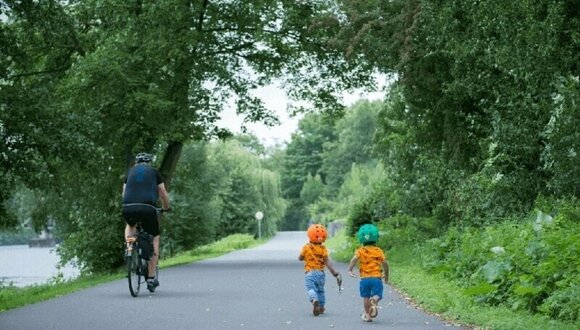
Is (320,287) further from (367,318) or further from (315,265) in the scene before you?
(367,318)

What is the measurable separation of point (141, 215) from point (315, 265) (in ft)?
11.5

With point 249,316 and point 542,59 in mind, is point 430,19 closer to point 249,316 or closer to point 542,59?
point 542,59

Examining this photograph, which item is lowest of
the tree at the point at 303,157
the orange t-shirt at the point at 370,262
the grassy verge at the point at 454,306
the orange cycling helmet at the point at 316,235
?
the grassy verge at the point at 454,306

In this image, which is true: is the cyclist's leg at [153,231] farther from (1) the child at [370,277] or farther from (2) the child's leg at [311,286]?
(1) the child at [370,277]

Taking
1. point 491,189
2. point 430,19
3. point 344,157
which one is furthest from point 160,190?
point 344,157

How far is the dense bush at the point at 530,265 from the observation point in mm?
9445

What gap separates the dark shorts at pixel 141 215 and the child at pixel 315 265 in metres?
3.28

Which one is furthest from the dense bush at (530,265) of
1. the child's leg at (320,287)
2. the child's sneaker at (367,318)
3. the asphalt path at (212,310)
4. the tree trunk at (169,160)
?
the tree trunk at (169,160)

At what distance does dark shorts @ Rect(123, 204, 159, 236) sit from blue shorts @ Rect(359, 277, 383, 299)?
4.30 metres

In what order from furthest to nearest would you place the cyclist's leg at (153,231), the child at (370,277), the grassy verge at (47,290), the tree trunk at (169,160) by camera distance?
the tree trunk at (169,160) → the grassy verge at (47,290) → the cyclist's leg at (153,231) → the child at (370,277)

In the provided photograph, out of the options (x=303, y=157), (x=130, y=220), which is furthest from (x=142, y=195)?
(x=303, y=157)

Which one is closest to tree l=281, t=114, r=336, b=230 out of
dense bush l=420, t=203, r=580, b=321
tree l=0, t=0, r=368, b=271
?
tree l=0, t=0, r=368, b=271

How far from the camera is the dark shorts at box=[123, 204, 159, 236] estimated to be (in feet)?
43.4

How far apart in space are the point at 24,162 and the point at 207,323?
1208 cm
